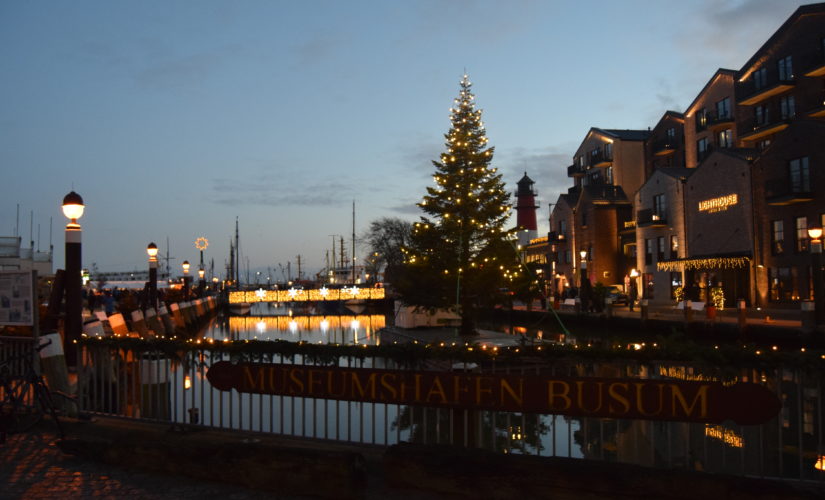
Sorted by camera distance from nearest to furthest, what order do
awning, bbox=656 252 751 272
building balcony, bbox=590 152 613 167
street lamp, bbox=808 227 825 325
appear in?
street lamp, bbox=808 227 825 325
awning, bbox=656 252 751 272
building balcony, bbox=590 152 613 167

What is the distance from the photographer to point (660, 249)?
50.1 meters

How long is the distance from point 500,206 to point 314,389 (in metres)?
23.8

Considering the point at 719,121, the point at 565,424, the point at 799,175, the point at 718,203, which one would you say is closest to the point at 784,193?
the point at 799,175

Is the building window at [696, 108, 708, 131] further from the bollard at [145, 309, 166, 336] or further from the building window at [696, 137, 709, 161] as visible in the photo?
the bollard at [145, 309, 166, 336]

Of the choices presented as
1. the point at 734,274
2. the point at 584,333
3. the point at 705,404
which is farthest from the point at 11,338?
the point at 734,274

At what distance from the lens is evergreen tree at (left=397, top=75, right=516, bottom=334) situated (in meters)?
31.0

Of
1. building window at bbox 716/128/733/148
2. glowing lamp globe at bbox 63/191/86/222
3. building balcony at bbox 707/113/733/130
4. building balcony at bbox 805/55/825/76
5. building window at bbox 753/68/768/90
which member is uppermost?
building window at bbox 753/68/768/90

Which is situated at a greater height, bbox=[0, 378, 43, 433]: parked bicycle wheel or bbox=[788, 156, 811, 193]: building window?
bbox=[788, 156, 811, 193]: building window

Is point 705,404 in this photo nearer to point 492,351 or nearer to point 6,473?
point 492,351

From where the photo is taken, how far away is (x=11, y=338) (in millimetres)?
11219

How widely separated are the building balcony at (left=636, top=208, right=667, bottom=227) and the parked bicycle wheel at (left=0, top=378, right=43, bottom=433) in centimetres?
4567

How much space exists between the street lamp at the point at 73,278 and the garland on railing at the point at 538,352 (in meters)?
3.30

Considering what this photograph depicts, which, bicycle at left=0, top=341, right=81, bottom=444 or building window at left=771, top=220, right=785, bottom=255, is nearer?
bicycle at left=0, top=341, right=81, bottom=444

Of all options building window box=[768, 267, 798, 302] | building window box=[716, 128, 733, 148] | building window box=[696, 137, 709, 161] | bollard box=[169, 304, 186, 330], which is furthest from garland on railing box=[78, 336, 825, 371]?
building window box=[696, 137, 709, 161]
